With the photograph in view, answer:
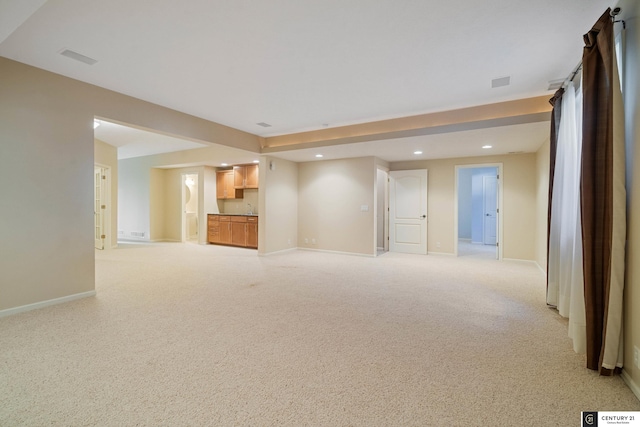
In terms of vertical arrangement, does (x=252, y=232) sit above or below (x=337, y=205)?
below

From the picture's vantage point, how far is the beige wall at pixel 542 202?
4770mm

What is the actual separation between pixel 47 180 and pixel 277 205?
4364 millimetres

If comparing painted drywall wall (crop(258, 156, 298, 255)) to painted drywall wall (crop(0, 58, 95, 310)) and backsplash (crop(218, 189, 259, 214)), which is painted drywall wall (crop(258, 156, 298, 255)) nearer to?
backsplash (crop(218, 189, 259, 214))

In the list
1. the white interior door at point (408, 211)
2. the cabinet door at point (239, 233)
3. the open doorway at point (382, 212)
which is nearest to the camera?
the white interior door at point (408, 211)

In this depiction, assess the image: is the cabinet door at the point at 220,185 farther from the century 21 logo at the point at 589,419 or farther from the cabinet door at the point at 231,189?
the century 21 logo at the point at 589,419

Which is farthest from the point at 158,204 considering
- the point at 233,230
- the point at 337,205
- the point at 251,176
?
the point at 337,205

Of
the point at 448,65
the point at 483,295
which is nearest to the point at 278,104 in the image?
the point at 448,65

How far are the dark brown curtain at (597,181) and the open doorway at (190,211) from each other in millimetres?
9421

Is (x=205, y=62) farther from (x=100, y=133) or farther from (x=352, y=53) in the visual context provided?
(x=100, y=133)

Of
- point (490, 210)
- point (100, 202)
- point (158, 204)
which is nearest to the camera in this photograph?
point (100, 202)

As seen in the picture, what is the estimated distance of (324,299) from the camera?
143 inches

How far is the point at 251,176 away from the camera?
8.29m

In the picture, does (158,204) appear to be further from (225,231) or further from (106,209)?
(225,231)

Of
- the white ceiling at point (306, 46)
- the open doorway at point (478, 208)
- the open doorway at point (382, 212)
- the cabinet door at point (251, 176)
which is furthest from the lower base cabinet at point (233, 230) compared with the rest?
the open doorway at point (478, 208)
